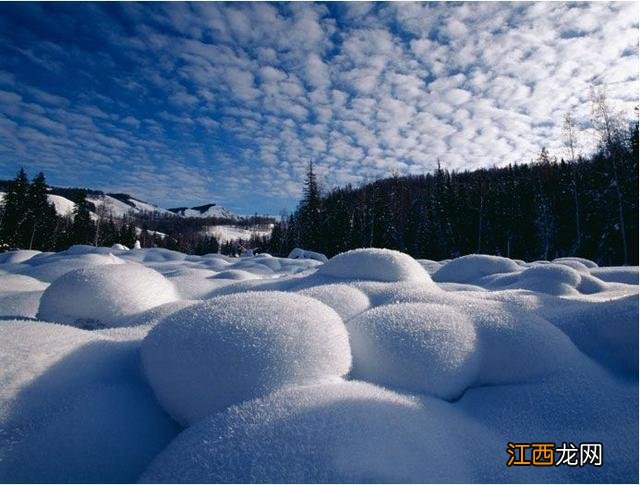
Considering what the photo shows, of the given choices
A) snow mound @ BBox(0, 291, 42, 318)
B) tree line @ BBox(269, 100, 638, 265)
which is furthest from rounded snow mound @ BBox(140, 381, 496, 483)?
tree line @ BBox(269, 100, 638, 265)

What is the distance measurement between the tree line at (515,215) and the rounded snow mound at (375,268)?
1713 cm

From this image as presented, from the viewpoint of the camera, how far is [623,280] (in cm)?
401

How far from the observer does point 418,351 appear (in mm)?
1414

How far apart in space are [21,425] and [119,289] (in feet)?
4.65

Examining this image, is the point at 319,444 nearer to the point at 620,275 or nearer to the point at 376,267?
the point at 376,267

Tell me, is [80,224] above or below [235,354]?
above

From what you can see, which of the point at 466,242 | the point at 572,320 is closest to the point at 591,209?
the point at 466,242

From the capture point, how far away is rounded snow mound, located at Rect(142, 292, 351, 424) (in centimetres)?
119

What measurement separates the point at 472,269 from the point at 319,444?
13.7 feet

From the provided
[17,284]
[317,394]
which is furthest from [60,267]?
[317,394]

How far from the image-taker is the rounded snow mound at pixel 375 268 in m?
3.02

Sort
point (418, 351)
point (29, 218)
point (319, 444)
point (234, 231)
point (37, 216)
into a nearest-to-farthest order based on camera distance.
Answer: point (319, 444)
point (418, 351)
point (29, 218)
point (37, 216)
point (234, 231)

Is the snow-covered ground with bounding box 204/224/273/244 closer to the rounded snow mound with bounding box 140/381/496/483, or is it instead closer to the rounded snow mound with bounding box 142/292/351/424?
the rounded snow mound with bounding box 142/292/351/424

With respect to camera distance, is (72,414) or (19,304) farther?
(19,304)
